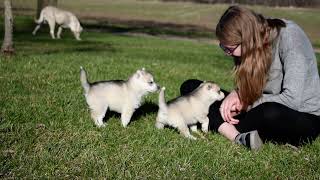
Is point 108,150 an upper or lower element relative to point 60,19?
upper

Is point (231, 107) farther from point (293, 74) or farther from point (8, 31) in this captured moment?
point (8, 31)

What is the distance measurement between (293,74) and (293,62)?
0.13 m

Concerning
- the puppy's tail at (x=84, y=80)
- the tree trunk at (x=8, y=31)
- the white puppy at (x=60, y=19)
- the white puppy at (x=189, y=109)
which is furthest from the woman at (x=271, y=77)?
the white puppy at (x=60, y=19)

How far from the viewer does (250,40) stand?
5.54 m

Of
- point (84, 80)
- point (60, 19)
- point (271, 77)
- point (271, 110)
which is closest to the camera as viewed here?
point (271, 110)

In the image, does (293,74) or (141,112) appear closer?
(293,74)

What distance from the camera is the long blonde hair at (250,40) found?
552cm

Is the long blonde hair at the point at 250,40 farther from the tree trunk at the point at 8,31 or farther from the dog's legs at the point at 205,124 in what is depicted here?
the tree trunk at the point at 8,31

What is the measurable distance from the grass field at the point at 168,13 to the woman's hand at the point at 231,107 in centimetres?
2875

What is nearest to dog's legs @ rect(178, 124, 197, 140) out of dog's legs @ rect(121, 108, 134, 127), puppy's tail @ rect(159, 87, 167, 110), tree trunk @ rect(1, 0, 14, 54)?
puppy's tail @ rect(159, 87, 167, 110)

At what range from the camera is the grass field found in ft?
148

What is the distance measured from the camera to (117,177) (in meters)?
4.44

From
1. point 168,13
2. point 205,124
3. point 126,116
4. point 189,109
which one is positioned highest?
point 189,109

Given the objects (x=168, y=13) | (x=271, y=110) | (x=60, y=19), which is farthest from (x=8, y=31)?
(x=168, y=13)
